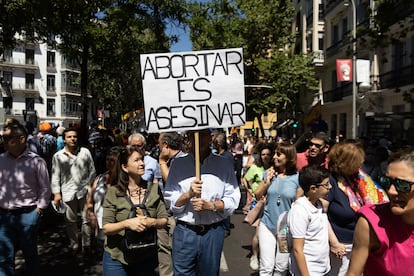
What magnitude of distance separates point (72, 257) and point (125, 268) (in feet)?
10.8

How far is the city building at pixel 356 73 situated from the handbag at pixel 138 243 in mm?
9316

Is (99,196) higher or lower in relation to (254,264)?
higher

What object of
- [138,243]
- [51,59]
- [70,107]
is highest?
[51,59]

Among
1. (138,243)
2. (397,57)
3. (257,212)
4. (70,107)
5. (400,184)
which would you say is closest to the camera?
(400,184)

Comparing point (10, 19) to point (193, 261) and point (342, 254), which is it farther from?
point (342, 254)

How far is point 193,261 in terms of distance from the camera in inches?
151

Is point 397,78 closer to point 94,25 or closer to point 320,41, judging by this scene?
point 320,41

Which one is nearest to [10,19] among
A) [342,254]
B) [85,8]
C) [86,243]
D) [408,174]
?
[85,8]

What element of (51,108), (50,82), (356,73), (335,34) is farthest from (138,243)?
(50,82)

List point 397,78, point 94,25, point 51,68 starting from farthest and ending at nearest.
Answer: point 51,68 < point 397,78 < point 94,25

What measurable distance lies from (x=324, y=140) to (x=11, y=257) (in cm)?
348

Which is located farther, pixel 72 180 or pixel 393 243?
pixel 72 180

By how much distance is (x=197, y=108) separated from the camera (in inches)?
156

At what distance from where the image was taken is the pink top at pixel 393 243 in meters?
2.22
